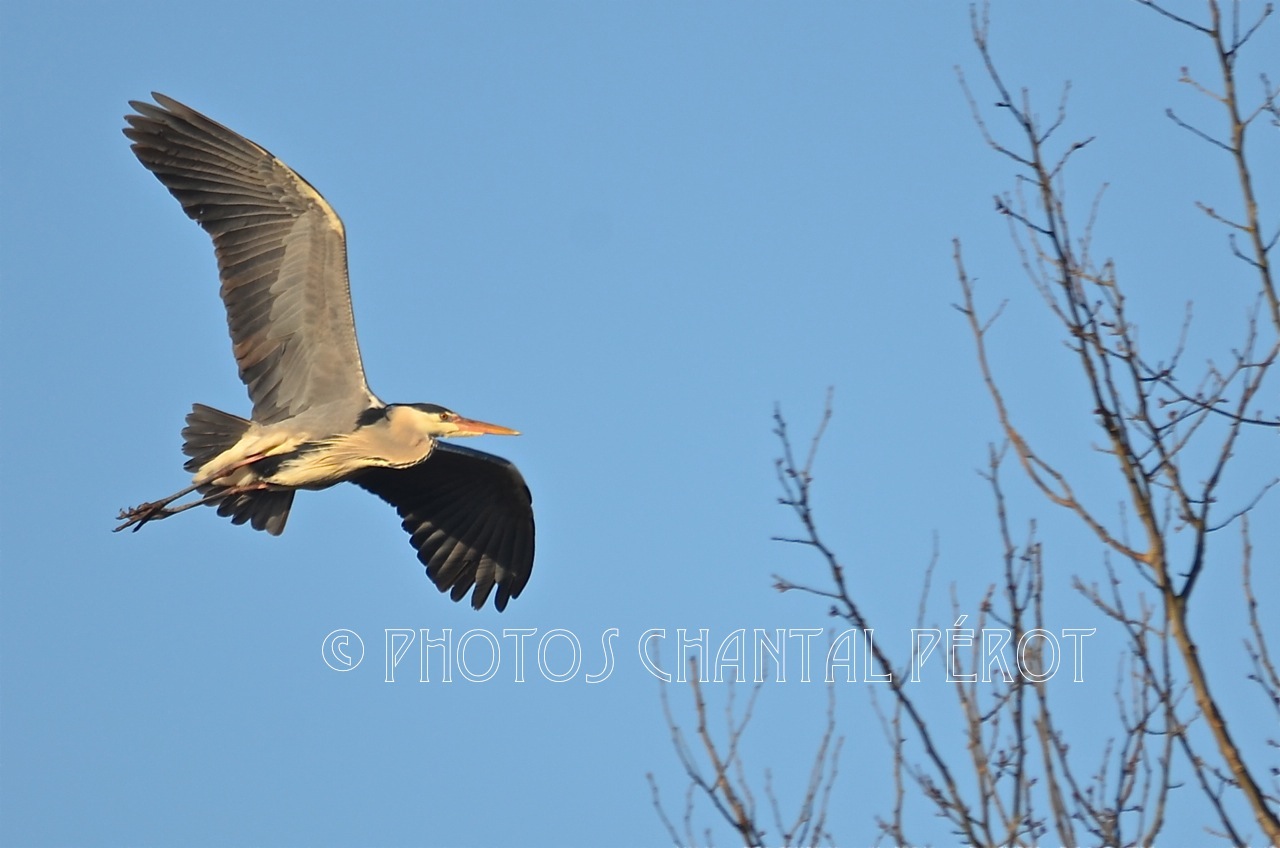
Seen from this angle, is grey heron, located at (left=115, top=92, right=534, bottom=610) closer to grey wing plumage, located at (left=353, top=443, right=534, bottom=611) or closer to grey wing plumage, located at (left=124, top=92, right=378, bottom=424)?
grey wing plumage, located at (left=124, top=92, right=378, bottom=424)

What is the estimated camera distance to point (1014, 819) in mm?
3795

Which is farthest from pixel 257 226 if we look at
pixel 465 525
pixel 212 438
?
pixel 465 525

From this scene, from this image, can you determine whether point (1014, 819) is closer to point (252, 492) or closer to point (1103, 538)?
point (1103, 538)

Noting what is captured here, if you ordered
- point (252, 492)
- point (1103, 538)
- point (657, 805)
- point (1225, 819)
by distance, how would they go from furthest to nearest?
point (252, 492) < point (657, 805) < point (1103, 538) < point (1225, 819)

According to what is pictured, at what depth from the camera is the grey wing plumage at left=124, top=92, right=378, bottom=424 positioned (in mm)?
7785

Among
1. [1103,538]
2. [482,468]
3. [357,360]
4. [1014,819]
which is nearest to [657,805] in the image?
[1014,819]

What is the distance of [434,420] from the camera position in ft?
27.1

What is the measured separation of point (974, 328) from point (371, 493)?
611 centimetres

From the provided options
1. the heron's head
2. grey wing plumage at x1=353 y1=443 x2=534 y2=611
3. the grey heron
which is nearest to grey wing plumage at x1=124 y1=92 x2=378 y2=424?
the grey heron

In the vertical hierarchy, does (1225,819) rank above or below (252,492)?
below

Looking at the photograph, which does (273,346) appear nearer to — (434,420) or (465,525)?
(434,420)

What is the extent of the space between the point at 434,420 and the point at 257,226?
1435 mm

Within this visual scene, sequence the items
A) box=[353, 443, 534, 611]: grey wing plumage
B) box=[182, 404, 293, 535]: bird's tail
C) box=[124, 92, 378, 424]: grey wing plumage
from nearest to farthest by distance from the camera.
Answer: box=[124, 92, 378, 424]: grey wing plumage, box=[182, 404, 293, 535]: bird's tail, box=[353, 443, 534, 611]: grey wing plumage

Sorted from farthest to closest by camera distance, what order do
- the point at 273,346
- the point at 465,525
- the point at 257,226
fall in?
the point at 465,525
the point at 273,346
the point at 257,226
